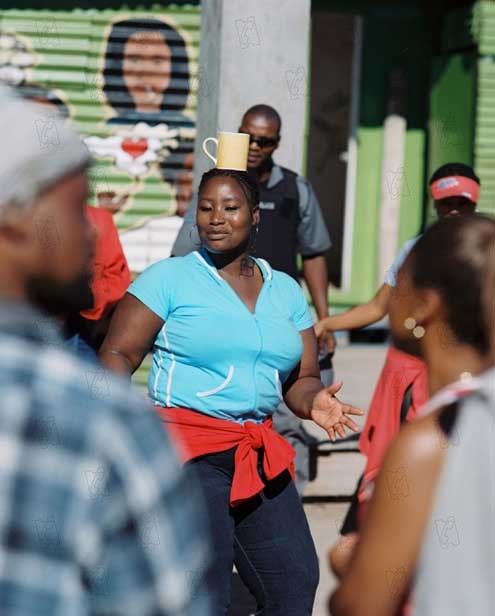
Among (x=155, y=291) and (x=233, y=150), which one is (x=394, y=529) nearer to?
(x=155, y=291)

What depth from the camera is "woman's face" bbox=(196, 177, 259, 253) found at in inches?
165

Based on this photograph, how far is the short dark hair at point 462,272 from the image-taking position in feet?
7.30

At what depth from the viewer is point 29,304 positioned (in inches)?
66.4

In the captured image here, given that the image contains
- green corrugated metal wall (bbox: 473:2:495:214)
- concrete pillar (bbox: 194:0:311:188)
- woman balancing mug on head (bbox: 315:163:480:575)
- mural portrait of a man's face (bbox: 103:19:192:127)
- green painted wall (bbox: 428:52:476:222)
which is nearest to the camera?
woman balancing mug on head (bbox: 315:163:480:575)

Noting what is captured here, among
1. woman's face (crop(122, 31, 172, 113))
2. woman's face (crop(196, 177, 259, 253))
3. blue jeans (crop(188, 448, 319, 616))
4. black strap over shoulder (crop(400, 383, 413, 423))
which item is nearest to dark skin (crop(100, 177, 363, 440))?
woman's face (crop(196, 177, 259, 253))

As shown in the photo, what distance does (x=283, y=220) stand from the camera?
6.11 metres

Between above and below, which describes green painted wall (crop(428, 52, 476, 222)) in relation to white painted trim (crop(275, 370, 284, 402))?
above

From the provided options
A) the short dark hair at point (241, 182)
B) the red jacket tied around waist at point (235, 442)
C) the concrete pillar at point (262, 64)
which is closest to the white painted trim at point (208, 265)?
the short dark hair at point (241, 182)

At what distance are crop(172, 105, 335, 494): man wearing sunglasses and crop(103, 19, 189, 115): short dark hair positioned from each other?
2434 millimetres

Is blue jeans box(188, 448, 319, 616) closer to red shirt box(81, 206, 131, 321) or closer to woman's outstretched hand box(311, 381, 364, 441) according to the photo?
woman's outstretched hand box(311, 381, 364, 441)

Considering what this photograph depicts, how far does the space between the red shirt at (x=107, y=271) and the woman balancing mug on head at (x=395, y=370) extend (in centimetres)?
86

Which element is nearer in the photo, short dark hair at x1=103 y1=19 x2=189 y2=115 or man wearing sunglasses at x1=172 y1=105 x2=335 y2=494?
man wearing sunglasses at x1=172 y1=105 x2=335 y2=494

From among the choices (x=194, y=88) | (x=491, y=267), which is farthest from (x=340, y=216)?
(x=491, y=267)

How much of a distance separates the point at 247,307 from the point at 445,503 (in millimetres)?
2078
